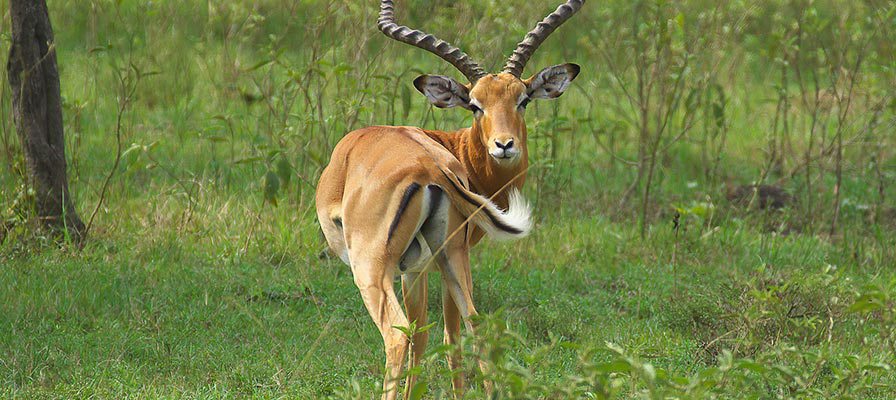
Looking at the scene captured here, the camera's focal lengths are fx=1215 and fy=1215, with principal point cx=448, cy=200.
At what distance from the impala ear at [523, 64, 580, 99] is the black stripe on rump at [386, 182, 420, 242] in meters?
Result: 1.15

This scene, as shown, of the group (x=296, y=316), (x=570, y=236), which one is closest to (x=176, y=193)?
(x=296, y=316)

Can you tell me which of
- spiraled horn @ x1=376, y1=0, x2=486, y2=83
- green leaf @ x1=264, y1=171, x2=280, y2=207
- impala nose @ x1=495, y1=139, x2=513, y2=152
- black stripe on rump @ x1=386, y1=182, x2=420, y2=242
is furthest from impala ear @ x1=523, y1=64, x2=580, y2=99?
green leaf @ x1=264, y1=171, x2=280, y2=207

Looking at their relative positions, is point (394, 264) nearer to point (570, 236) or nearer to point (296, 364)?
point (296, 364)

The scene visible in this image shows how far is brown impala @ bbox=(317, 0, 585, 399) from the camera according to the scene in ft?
13.4

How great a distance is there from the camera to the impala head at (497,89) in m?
4.70

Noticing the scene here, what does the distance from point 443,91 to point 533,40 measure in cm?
49

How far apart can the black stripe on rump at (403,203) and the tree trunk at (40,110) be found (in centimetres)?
276

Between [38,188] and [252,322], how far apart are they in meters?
1.55

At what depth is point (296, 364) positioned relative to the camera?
4977 millimetres

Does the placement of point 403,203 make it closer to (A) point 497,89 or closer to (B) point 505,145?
(B) point 505,145

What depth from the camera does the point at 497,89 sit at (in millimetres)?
4852

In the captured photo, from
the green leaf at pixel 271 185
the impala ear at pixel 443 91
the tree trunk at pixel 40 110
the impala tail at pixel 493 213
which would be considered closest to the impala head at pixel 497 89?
the impala ear at pixel 443 91

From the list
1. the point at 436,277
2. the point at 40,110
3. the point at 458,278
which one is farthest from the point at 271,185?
the point at 458,278

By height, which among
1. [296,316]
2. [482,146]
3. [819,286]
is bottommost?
[296,316]
